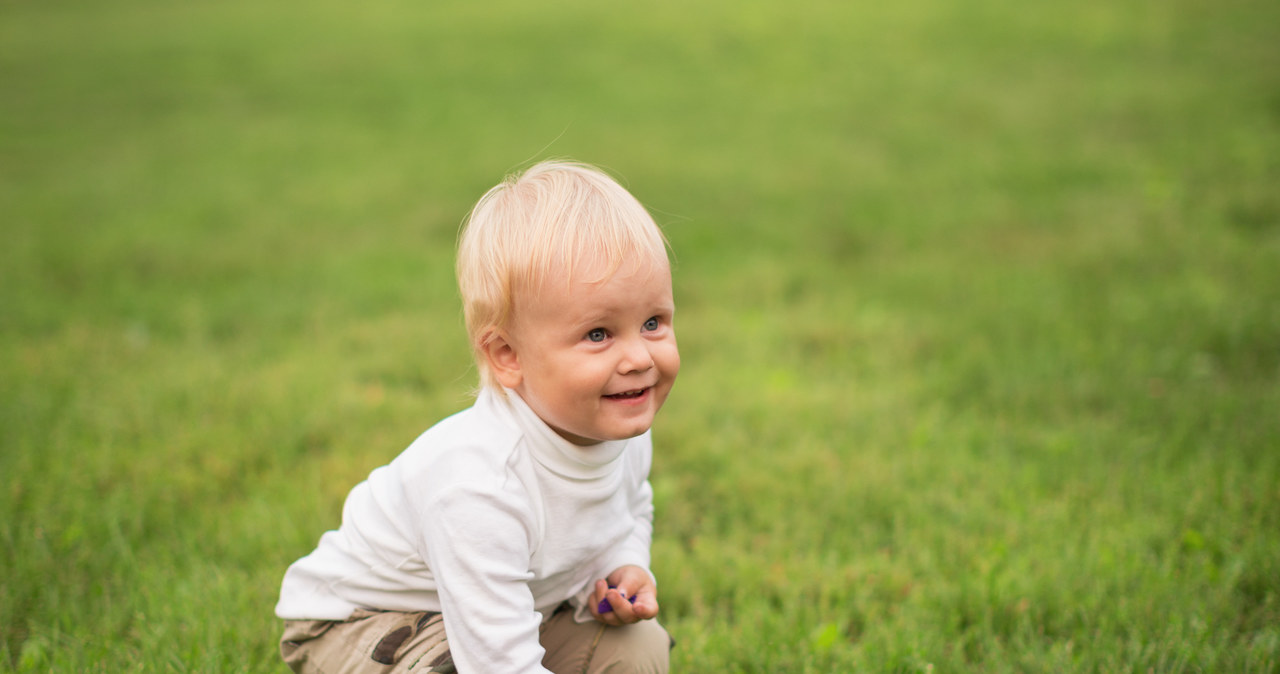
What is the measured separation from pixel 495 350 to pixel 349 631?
73 centimetres

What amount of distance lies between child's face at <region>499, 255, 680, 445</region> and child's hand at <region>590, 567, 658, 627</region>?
1.40ft

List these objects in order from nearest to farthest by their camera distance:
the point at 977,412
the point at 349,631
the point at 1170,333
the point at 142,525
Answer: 1. the point at 349,631
2. the point at 142,525
3. the point at 977,412
4. the point at 1170,333

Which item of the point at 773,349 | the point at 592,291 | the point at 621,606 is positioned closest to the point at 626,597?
the point at 621,606

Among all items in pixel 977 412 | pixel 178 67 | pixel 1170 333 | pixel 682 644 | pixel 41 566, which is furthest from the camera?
pixel 178 67

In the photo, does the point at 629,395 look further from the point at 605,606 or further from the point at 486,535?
the point at 605,606

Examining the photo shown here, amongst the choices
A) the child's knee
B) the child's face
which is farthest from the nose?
the child's knee

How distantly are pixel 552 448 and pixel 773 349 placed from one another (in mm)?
2967

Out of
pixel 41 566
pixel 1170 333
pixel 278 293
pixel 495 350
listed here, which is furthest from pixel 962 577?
pixel 278 293

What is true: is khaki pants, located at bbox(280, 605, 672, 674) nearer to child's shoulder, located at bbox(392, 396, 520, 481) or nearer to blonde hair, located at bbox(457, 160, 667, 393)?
child's shoulder, located at bbox(392, 396, 520, 481)

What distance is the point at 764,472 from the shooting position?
11.9 feet

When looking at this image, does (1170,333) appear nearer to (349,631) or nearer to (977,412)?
(977,412)

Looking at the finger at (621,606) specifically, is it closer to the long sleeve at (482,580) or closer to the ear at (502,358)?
the long sleeve at (482,580)

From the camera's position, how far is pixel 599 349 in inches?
73.0

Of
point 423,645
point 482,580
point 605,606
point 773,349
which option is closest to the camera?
point 482,580
